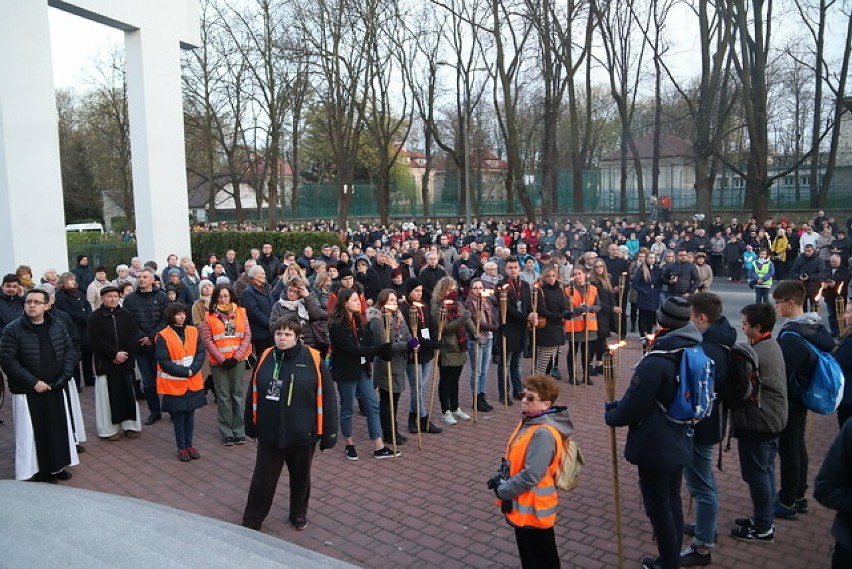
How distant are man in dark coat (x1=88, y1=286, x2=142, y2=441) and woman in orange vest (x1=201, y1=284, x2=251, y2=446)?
1.13m

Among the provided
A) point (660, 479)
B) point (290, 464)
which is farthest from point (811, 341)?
point (290, 464)

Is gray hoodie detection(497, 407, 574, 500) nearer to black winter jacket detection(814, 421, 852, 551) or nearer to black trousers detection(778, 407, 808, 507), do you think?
black winter jacket detection(814, 421, 852, 551)

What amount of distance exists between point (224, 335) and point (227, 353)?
207mm

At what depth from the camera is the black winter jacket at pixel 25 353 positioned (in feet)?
21.7

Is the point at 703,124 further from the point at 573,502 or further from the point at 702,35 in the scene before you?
the point at 573,502

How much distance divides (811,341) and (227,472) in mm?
→ 5573

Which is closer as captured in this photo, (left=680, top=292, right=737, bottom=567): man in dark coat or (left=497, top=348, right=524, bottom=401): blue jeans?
(left=680, top=292, right=737, bottom=567): man in dark coat

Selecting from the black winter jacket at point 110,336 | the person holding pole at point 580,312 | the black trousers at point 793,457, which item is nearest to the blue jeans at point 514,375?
the person holding pole at point 580,312

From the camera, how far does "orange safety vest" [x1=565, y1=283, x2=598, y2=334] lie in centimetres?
1062

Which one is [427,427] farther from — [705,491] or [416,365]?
[705,491]

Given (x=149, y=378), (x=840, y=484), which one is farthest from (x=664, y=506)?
(x=149, y=378)

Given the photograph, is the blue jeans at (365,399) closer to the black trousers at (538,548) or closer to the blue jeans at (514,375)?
the blue jeans at (514,375)

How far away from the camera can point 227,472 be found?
726 centimetres

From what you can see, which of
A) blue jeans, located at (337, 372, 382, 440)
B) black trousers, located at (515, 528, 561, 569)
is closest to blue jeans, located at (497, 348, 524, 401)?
blue jeans, located at (337, 372, 382, 440)
